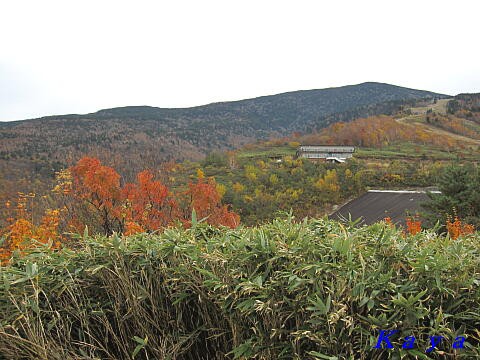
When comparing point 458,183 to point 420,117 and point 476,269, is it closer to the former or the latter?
point 476,269

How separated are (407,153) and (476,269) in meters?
46.7

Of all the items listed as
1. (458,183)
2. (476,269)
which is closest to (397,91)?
(458,183)

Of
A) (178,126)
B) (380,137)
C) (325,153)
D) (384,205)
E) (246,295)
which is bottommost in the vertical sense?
(384,205)

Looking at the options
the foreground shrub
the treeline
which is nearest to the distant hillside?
the treeline

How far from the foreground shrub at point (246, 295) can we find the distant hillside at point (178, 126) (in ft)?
116

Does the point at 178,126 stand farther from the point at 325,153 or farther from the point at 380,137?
the point at 325,153

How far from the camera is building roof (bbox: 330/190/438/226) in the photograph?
22766 mm

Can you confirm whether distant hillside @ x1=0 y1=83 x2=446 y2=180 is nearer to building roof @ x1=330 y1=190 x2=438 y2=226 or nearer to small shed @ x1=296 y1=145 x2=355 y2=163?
small shed @ x1=296 y1=145 x2=355 y2=163

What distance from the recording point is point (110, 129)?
278 ft

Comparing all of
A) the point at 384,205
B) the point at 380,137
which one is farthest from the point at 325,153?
the point at 384,205

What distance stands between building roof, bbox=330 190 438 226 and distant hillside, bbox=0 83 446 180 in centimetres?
2036

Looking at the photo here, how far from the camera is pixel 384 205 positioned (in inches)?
995

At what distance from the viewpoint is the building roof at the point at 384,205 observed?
22766mm

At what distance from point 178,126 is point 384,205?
306 ft
